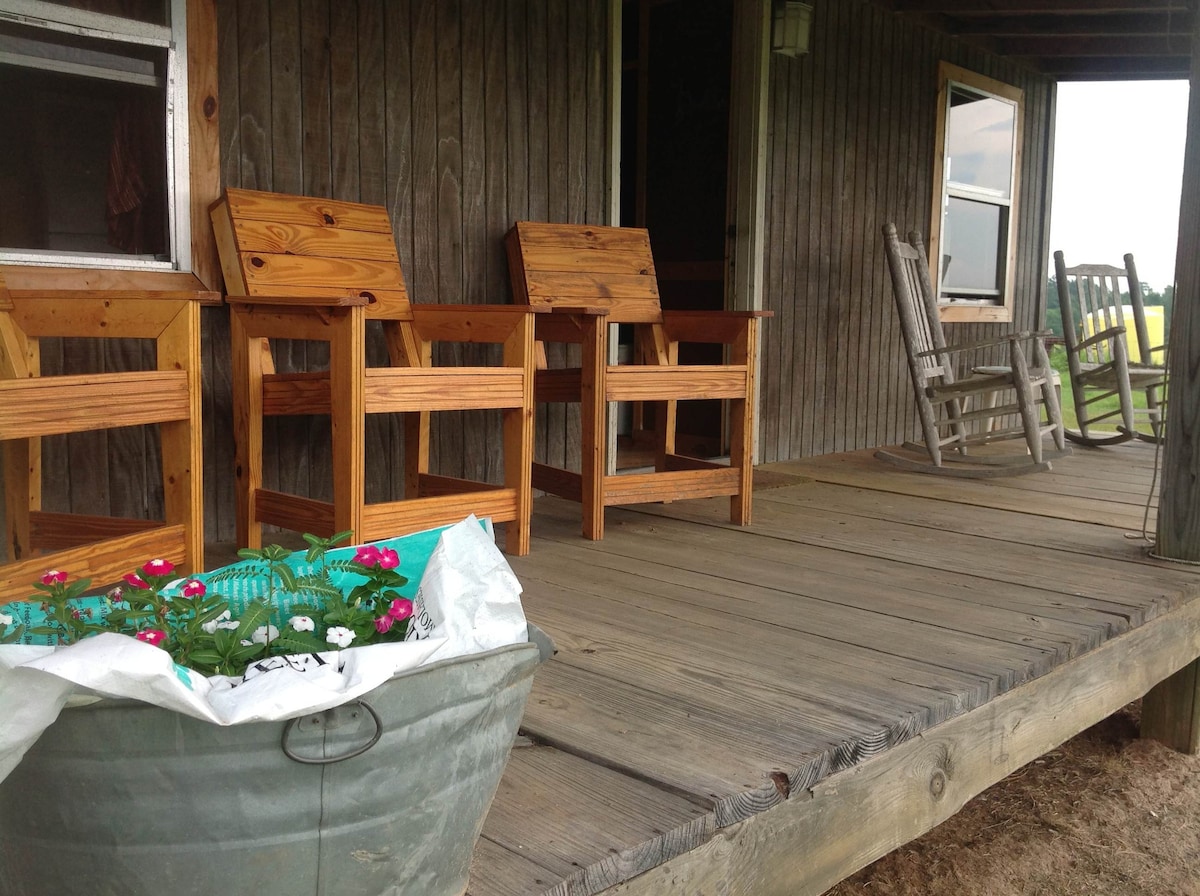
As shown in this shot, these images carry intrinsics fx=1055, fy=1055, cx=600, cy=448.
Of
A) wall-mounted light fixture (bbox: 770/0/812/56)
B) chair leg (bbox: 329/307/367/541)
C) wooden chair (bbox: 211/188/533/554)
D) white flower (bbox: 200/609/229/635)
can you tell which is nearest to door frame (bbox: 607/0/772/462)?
wall-mounted light fixture (bbox: 770/0/812/56)

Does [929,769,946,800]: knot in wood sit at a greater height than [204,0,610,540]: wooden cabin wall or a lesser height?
lesser

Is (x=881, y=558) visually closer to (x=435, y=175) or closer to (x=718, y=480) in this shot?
(x=718, y=480)

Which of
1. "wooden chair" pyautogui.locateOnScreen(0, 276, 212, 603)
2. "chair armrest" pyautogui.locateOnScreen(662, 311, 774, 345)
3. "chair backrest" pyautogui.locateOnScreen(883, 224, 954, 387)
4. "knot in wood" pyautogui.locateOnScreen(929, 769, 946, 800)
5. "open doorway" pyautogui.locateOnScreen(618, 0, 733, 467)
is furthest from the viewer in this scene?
"open doorway" pyautogui.locateOnScreen(618, 0, 733, 467)

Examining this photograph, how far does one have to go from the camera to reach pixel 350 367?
2.20 meters

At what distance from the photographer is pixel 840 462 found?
15.2 ft

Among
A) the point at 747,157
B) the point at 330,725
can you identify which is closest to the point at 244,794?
the point at 330,725

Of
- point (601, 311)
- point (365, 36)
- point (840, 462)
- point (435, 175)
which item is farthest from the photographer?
point (840, 462)

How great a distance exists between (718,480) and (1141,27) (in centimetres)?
390

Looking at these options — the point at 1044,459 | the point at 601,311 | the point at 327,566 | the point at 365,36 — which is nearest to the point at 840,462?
the point at 1044,459

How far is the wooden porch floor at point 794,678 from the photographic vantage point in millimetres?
1241

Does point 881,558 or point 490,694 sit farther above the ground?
point 490,694

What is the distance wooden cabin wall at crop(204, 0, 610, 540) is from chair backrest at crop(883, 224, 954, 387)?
1355 mm

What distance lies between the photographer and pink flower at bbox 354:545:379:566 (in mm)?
1020

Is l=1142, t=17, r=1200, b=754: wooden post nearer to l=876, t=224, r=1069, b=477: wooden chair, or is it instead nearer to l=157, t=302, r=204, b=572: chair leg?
l=876, t=224, r=1069, b=477: wooden chair
